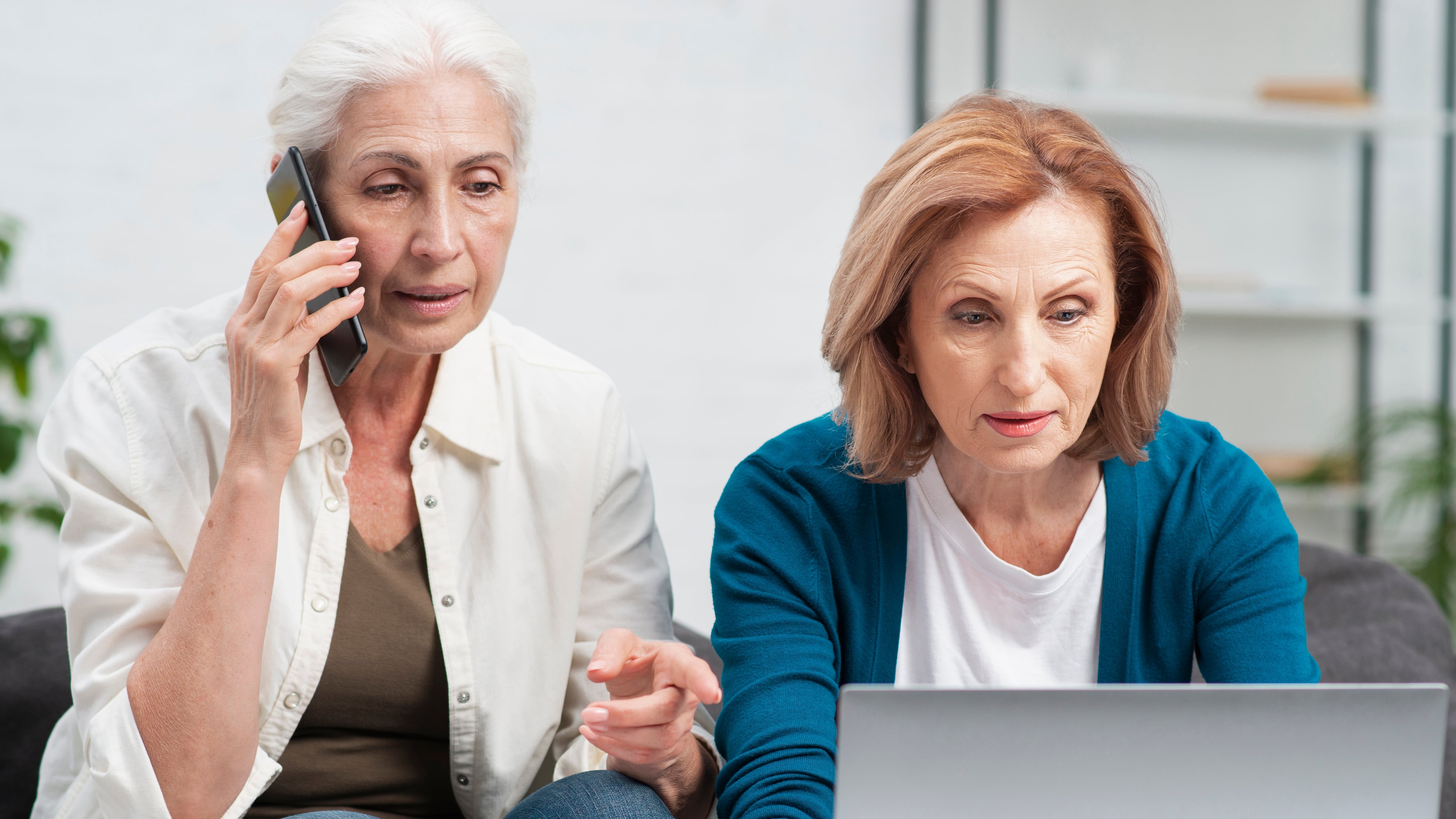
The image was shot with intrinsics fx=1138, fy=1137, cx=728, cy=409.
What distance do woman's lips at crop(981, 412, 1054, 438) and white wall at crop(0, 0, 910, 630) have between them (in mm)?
1902

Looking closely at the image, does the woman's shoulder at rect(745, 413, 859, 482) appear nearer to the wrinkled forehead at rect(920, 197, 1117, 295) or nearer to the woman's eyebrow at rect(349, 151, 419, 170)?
the wrinkled forehead at rect(920, 197, 1117, 295)

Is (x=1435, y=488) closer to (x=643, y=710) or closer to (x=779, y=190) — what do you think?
(x=779, y=190)

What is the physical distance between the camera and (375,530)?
1266 mm

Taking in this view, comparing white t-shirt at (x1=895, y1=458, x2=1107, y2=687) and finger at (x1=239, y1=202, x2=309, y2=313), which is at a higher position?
finger at (x1=239, y1=202, x2=309, y2=313)

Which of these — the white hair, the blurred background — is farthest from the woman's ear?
the blurred background

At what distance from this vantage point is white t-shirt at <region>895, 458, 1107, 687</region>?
1.16 metres

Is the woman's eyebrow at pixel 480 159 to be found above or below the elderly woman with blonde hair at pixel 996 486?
above

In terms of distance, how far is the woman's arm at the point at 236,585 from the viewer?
1.04 metres

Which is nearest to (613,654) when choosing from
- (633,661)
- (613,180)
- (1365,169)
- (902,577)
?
(633,661)

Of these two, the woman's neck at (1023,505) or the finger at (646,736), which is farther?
the woman's neck at (1023,505)

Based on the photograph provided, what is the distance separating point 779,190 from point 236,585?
2.18 m

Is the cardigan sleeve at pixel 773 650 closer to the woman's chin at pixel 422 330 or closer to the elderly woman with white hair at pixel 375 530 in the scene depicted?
the elderly woman with white hair at pixel 375 530

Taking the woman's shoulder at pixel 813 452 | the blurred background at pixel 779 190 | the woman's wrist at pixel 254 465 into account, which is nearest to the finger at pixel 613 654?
the woman's shoulder at pixel 813 452

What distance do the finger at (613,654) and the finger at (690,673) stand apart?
27 mm
